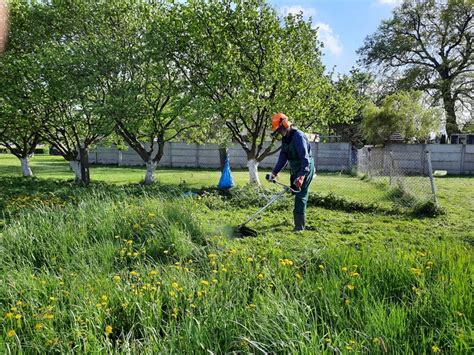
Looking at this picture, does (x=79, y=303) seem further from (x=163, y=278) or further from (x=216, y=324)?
(x=216, y=324)

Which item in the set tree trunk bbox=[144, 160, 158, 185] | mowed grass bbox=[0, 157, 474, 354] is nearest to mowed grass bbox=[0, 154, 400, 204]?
tree trunk bbox=[144, 160, 158, 185]

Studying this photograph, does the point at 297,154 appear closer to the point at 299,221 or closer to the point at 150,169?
the point at 299,221

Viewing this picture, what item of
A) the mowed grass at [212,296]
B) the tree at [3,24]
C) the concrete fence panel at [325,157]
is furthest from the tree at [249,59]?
the concrete fence panel at [325,157]

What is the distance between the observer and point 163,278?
9.78ft

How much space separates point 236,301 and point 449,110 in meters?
28.9

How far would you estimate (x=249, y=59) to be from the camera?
9992mm

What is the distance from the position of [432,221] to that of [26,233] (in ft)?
20.4

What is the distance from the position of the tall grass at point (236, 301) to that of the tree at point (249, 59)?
20.9ft

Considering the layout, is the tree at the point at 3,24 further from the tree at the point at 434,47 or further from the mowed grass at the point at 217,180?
the tree at the point at 434,47

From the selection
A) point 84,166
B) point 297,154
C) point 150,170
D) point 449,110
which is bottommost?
point 150,170

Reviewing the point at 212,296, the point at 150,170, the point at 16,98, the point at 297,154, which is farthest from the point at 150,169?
the point at 212,296

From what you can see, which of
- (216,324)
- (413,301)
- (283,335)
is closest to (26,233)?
(216,324)

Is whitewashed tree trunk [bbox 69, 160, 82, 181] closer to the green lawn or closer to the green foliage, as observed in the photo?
the green lawn

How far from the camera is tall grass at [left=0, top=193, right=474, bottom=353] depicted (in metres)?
2.12
